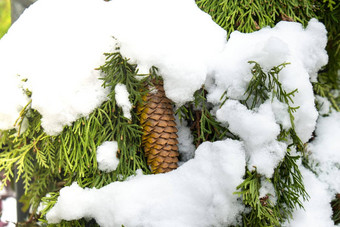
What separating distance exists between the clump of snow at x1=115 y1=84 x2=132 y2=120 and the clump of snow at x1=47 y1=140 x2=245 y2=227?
154mm

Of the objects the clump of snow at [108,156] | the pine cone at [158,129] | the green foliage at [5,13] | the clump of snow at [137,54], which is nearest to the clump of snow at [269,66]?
the clump of snow at [137,54]

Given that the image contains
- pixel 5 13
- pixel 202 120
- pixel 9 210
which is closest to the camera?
pixel 202 120

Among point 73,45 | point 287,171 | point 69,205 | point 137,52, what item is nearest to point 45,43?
point 73,45

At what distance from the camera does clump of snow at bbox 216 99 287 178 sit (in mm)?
670

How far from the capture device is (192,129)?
0.82m

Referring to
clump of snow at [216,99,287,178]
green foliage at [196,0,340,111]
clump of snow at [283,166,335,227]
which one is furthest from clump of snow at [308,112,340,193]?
clump of snow at [216,99,287,178]

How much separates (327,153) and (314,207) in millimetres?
159

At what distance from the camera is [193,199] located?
69 cm

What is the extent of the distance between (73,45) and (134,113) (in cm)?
22

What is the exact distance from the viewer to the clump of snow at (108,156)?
74 cm

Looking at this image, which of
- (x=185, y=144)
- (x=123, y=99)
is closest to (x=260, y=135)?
(x=185, y=144)

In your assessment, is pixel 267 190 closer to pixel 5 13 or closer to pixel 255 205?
pixel 255 205

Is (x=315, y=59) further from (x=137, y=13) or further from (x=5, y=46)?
(x=5, y=46)

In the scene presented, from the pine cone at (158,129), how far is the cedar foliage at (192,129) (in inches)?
0.8
